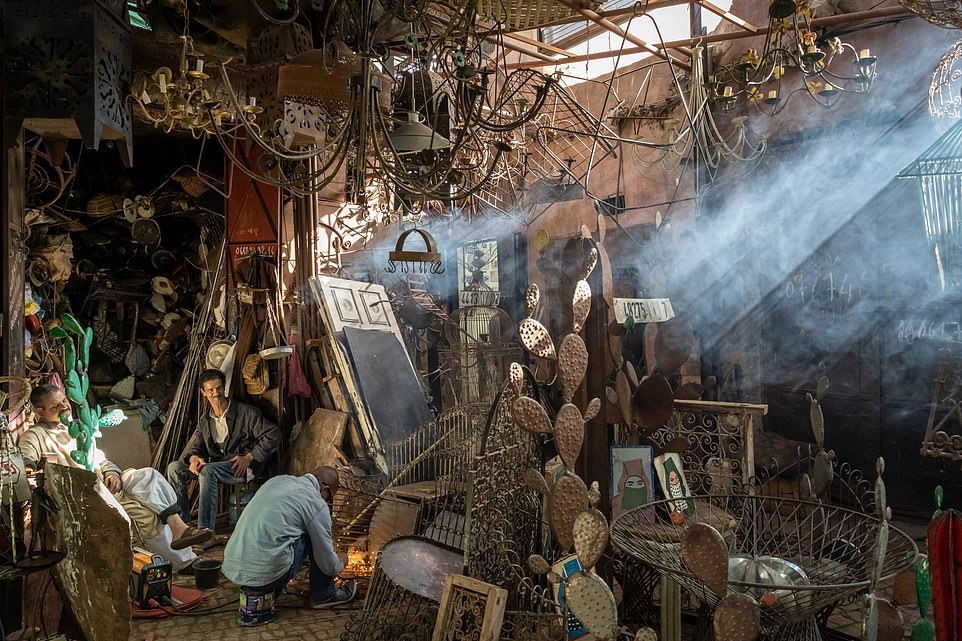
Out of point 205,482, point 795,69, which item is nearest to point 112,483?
point 205,482

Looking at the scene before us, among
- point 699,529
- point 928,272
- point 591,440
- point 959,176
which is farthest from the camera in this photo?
point 928,272

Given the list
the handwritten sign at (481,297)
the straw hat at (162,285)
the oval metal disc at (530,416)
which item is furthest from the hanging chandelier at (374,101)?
the straw hat at (162,285)

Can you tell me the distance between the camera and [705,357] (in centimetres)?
906

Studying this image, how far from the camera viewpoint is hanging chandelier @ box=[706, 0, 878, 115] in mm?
5141

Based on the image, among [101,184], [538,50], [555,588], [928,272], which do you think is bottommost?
[555,588]

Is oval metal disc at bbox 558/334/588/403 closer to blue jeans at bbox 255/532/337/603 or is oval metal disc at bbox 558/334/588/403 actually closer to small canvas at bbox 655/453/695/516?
small canvas at bbox 655/453/695/516

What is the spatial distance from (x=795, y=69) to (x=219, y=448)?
24.6 ft

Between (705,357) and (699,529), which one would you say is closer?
(699,529)

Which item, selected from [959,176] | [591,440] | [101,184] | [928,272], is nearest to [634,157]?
[928,272]

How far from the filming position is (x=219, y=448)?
7828 mm

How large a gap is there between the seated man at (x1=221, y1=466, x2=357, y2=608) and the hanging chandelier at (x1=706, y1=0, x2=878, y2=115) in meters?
4.57

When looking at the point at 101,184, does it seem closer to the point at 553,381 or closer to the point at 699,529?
the point at 553,381

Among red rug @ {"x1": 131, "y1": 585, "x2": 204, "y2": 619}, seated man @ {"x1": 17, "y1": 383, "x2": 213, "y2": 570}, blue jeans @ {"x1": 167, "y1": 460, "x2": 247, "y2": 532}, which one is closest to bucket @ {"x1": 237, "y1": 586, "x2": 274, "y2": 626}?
red rug @ {"x1": 131, "y1": 585, "x2": 204, "y2": 619}

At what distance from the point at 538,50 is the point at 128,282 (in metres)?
6.33
